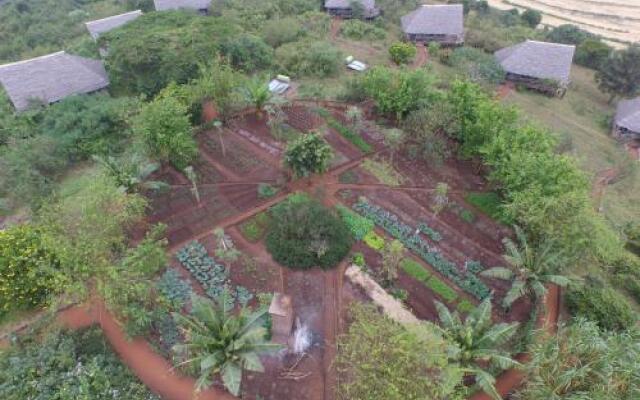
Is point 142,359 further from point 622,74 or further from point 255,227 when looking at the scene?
point 622,74

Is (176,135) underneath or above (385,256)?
above

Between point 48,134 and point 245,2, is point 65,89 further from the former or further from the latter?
point 245,2

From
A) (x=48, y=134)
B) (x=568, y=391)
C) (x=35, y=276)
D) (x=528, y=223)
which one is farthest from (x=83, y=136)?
(x=568, y=391)

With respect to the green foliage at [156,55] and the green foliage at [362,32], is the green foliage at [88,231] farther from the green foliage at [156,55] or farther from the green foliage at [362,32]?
the green foliage at [362,32]

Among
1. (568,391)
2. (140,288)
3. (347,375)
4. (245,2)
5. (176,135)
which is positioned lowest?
(347,375)

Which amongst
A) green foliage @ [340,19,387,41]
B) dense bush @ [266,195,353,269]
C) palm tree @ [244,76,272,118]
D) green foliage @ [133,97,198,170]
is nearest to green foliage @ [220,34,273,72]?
palm tree @ [244,76,272,118]

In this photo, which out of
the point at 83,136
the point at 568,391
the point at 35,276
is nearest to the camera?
the point at 568,391

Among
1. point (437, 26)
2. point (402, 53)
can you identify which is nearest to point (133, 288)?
point (402, 53)
